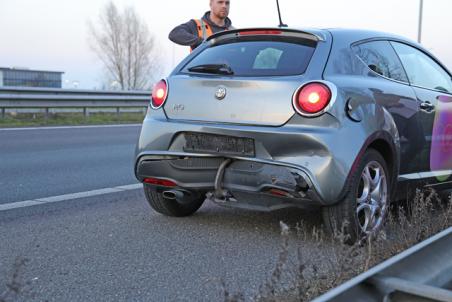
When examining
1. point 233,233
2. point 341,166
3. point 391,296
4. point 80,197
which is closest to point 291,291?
point 391,296

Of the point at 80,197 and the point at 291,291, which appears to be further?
the point at 80,197

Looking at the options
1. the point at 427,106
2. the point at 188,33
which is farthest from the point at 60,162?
the point at 427,106

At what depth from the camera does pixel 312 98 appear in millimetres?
4180

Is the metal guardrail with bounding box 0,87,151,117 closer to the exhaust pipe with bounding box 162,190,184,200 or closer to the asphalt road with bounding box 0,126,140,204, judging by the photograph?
the asphalt road with bounding box 0,126,140,204

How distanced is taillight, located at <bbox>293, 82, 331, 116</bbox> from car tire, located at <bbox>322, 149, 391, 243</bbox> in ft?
1.63

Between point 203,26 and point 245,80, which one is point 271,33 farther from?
point 203,26

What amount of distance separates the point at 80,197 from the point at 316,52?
116 inches

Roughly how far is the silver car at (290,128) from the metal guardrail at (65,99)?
11565mm

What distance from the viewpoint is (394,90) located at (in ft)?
16.0

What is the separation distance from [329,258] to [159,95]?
192 centimetres

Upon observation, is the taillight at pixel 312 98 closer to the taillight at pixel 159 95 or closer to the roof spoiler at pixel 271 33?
the roof spoiler at pixel 271 33

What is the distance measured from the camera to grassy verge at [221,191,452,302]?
2865 mm

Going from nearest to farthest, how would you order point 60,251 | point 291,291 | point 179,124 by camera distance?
point 291,291
point 60,251
point 179,124

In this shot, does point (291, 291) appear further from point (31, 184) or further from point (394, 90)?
point (31, 184)
